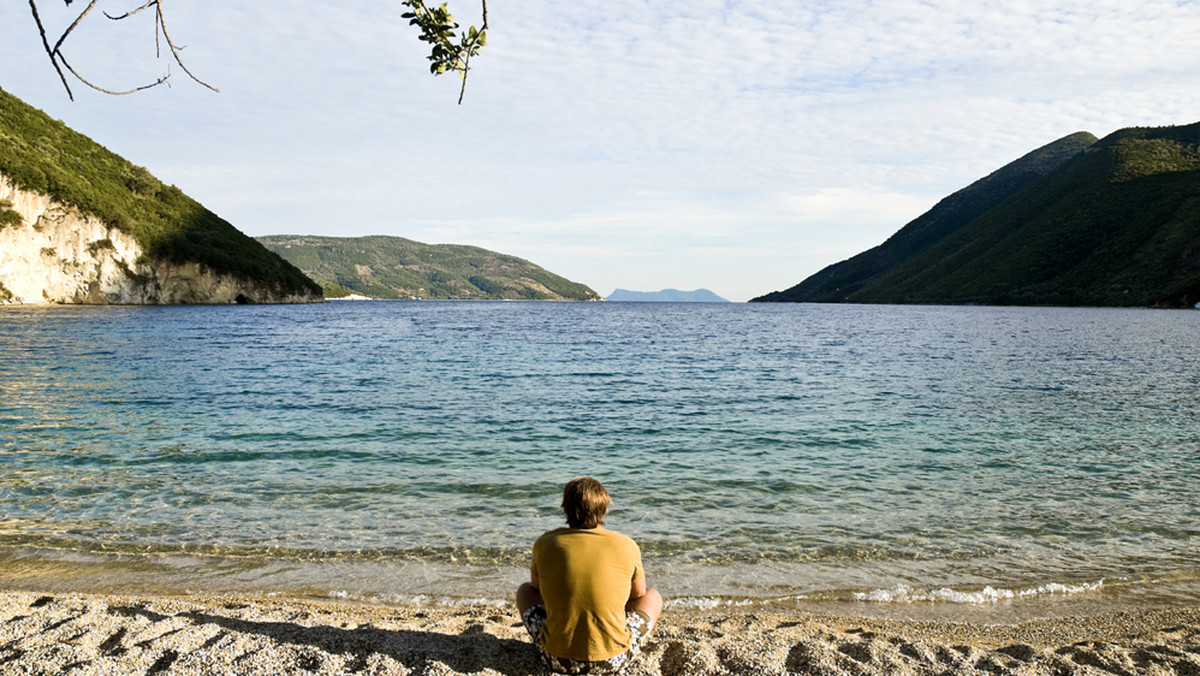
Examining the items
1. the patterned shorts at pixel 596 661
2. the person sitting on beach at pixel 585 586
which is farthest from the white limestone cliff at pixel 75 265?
the person sitting on beach at pixel 585 586

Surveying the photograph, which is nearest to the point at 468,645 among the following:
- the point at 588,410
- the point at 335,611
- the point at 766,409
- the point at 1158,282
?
the point at 335,611

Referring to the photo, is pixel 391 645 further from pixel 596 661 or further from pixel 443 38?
pixel 443 38

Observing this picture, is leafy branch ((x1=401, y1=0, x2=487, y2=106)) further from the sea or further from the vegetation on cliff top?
the vegetation on cliff top

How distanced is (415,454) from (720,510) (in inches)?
267

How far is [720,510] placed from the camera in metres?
10.2

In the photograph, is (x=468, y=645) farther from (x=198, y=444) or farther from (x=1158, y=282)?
(x=1158, y=282)

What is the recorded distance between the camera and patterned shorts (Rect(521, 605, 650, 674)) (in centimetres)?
492

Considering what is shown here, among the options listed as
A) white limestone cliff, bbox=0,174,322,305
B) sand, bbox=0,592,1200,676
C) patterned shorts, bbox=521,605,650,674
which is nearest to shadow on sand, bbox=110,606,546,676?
sand, bbox=0,592,1200,676

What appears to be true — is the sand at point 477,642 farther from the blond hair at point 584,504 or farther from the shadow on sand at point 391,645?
the blond hair at point 584,504

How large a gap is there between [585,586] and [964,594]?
5.15m

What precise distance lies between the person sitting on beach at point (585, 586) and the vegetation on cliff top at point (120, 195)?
97170 millimetres

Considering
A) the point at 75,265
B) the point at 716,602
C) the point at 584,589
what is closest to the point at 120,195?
the point at 75,265

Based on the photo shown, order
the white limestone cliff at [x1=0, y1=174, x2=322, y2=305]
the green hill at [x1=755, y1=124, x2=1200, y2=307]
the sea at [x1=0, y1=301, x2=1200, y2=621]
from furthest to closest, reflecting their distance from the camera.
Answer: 1. the green hill at [x1=755, y1=124, x2=1200, y2=307]
2. the white limestone cliff at [x1=0, y1=174, x2=322, y2=305]
3. the sea at [x1=0, y1=301, x2=1200, y2=621]

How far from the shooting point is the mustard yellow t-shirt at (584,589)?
473 cm
